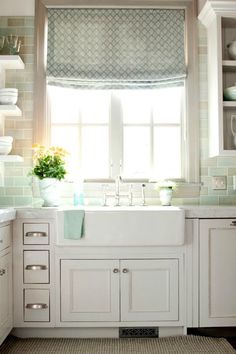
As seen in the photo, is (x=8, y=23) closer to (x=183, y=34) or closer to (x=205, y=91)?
(x=183, y=34)

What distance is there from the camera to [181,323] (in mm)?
3129

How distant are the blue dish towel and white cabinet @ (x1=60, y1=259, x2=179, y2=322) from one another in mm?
203

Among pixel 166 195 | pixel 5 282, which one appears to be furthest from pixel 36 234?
pixel 166 195

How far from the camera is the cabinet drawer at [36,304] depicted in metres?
3.09

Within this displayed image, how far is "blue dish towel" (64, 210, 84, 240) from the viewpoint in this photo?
3008 mm

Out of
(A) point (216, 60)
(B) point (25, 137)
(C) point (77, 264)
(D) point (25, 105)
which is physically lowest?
(C) point (77, 264)

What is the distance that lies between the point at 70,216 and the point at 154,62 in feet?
4.93

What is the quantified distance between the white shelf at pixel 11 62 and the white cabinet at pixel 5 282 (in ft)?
4.13

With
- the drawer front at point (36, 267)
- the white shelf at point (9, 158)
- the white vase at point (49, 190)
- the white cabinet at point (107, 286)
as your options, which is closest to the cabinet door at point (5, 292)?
the drawer front at point (36, 267)

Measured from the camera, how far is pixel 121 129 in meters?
3.78

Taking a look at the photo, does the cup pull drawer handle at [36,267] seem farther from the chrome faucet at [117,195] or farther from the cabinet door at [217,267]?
the cabinet door at [217,267]

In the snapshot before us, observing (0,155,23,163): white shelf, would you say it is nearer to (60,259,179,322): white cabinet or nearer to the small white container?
(60,259,179,322): white cabinet

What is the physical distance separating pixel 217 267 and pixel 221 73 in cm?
→ 144

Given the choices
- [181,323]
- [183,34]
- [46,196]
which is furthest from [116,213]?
[183,34]
